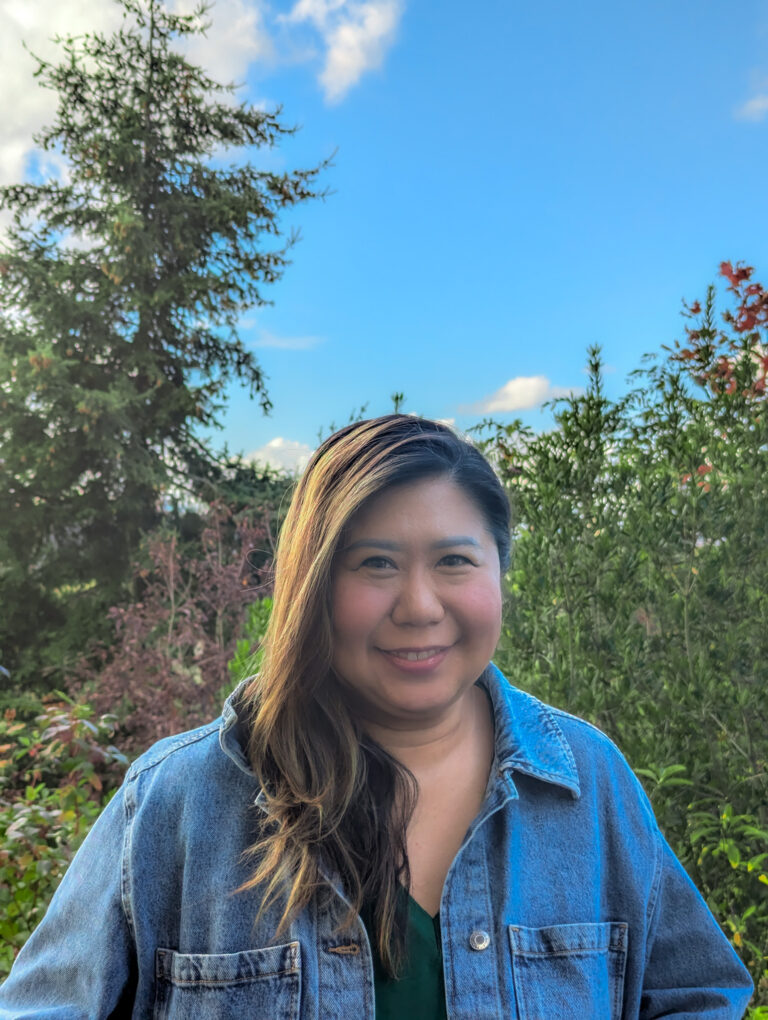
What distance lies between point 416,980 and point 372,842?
0.20 m

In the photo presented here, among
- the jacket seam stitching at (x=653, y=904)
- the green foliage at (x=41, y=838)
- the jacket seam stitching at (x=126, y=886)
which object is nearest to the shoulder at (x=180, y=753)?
the jacket seam stitching at (x=126, y=886)

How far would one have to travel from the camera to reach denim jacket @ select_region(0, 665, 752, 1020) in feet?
3.82

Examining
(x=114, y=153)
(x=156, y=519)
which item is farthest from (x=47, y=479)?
(x=114, y=153)

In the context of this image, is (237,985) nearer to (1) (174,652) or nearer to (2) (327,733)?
(2) (327,733)

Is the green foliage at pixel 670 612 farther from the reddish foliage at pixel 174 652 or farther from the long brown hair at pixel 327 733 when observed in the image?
the reddish foliage at pixel 174 652

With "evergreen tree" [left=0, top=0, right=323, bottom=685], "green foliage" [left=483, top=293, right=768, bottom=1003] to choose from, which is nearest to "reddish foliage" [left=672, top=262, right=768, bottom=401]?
"green foliage" [left=483, top=293, right=768, bottom=1003]

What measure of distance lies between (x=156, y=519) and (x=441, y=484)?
10006mm

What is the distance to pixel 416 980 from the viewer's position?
3.89ft

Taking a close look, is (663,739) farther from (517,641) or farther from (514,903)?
(514,903)

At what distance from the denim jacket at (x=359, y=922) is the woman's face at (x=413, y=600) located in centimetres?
20

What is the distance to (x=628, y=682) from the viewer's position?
258 cm

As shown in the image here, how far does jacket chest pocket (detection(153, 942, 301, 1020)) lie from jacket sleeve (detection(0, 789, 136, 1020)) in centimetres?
8

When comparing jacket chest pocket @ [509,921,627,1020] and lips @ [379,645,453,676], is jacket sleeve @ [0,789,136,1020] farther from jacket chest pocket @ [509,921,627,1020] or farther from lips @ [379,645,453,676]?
jacket chest pocket @ [509,921,627,1020]

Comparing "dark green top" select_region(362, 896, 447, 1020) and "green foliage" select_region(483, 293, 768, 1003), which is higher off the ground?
"green foliage" select_region(483, 293, 768, 1003)
